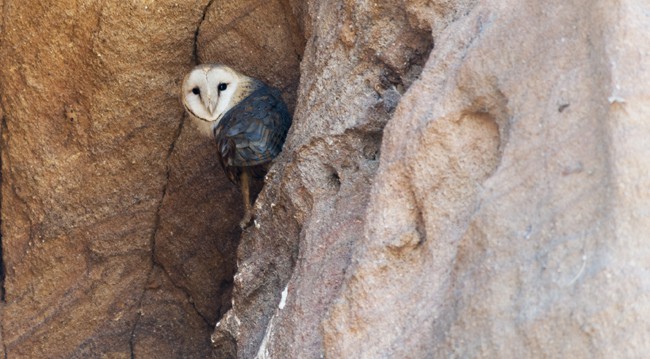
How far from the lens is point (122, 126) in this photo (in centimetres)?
347

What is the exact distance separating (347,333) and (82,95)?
1.63 m

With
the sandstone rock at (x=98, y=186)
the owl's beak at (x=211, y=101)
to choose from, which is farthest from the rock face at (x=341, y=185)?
the owl's beak at (x=211, y=101)

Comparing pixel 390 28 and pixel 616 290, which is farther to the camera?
pixel 390 28

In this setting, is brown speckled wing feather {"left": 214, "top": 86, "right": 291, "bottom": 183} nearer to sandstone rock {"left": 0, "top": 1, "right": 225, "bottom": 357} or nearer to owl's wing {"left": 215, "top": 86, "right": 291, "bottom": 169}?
owl's wing {"left": 215, "top": 86, "right": 291, "bottom": 169}

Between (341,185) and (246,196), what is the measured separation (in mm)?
834

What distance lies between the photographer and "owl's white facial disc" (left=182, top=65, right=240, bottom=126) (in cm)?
332

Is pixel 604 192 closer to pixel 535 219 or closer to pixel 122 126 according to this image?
pixel 535 219

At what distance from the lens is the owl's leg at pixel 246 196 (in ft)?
10.3

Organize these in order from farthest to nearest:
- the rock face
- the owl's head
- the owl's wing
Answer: the owl's head, the owl's wing, the rock face

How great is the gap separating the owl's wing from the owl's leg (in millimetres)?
69

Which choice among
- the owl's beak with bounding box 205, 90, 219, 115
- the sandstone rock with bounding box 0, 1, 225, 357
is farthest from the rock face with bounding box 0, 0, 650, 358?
the owl's beak with bounding box 205, 90, 219, 115

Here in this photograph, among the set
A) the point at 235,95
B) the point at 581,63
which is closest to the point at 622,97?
the point at 581,63

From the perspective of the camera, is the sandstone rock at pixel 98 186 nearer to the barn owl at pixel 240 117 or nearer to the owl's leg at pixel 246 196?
the barn owl at pixel 240 117

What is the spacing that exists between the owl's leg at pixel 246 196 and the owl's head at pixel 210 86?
0.25m
